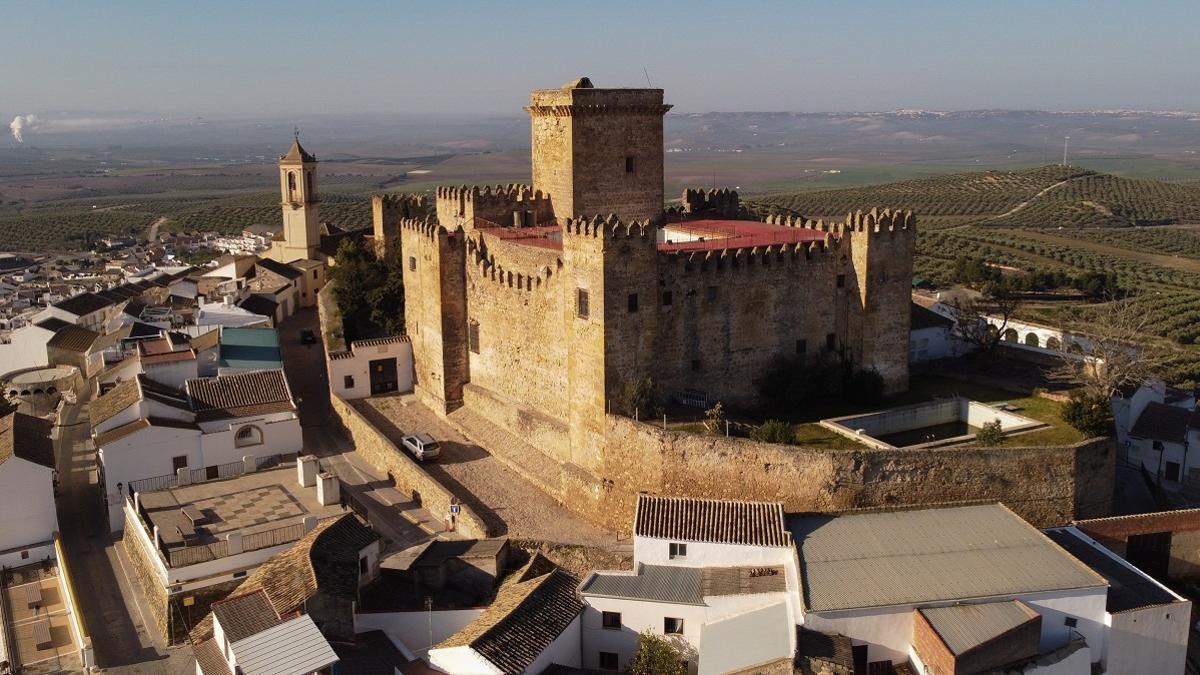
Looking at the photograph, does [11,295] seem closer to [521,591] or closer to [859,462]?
[521,591]

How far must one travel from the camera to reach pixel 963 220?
235ft

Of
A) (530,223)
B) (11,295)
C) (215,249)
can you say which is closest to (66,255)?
(215,249)

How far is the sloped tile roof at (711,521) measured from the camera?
54.7ft

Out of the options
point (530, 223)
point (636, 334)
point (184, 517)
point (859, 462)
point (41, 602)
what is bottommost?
point (41, 602)

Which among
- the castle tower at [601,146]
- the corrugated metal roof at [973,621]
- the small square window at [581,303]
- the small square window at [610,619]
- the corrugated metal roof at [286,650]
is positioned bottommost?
the small square window at [610,619]

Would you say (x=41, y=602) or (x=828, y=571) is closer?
(x=828, y=571)

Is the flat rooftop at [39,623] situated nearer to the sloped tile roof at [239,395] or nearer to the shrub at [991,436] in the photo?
the sloped tile roof at [239,395]

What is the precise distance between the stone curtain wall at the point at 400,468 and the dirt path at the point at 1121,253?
46.1m

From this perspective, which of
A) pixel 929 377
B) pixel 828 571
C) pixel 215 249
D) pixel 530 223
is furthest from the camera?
pixel 215 249

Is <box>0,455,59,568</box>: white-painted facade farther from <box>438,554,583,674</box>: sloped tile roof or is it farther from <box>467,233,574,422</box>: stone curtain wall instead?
<box>438,554,583,674</box>: sloped tile roof

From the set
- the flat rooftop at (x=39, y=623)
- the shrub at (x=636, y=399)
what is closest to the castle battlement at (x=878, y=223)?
the shrub at (x=636, y=399)

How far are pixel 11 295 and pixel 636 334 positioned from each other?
36693 mm

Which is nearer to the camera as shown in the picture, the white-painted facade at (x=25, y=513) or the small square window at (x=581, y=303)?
the small square window at (x=581, y=303)

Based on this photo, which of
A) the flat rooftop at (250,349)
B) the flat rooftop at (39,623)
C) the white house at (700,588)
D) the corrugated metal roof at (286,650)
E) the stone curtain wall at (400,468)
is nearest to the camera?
the corrugated metal roof at (286,650)
